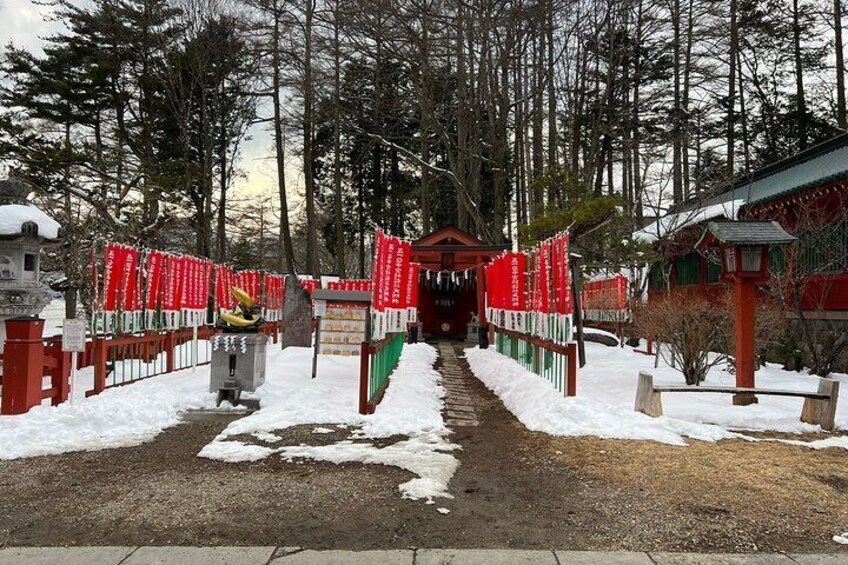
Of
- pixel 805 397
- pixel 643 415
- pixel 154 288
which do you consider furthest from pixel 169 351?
pixel 805 397

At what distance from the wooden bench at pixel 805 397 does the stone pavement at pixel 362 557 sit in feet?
12.7

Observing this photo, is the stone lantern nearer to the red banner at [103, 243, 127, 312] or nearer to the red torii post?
the red banner at [103, 243, 127, 312]

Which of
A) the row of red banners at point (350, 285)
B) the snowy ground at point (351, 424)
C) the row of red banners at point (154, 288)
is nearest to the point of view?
the snowy ground at point (351, 424)

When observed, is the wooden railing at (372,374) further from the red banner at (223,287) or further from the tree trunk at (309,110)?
the tree trunk at (309,110)

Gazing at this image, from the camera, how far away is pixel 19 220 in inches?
341

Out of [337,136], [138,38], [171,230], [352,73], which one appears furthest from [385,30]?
[171,230]

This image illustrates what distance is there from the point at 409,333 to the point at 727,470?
16.3m

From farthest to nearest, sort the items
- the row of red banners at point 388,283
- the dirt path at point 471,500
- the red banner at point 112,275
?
the red banner at point 112,275 → the row of red banners at point 388,283 → the dirt path at point 471,500

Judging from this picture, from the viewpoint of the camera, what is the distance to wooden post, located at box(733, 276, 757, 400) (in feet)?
28.5

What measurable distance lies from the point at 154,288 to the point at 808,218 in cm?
1311

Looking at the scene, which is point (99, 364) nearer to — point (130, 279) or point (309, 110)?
point (130, 279)

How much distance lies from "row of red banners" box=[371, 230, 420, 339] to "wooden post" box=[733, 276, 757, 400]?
18.1ft

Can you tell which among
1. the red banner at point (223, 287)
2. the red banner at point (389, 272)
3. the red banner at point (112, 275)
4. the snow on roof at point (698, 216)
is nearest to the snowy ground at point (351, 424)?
the red banner at point (389, 272)

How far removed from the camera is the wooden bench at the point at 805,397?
726cm
